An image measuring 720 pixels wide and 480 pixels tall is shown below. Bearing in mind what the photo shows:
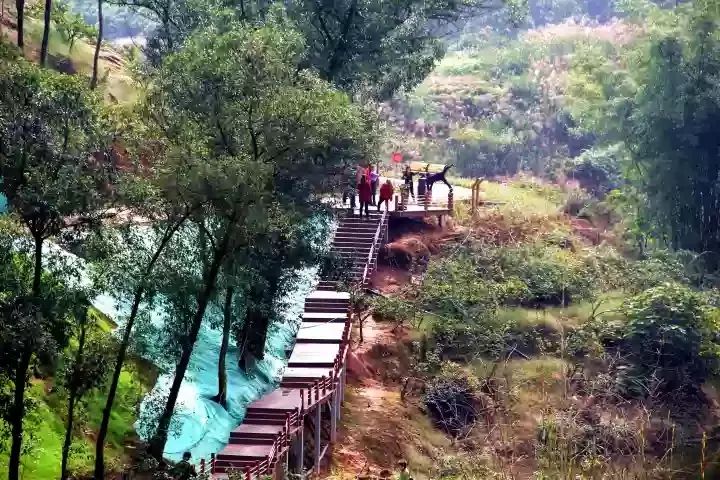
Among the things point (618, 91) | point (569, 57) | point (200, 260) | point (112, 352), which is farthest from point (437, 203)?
point (569, 57)

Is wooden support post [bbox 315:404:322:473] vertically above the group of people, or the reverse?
the group of people

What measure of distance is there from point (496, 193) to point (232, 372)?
17803 mm

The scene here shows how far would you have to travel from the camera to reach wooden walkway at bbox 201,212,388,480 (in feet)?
59.7

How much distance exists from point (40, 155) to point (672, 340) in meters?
18.7

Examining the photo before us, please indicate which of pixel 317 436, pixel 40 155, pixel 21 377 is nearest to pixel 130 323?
pixel 21 377

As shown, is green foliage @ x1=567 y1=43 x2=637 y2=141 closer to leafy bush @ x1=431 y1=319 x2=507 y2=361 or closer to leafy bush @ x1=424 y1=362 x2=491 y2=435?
leafy bush @ x1=431 y1=319 x2=507 y2=361

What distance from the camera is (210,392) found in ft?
72.8

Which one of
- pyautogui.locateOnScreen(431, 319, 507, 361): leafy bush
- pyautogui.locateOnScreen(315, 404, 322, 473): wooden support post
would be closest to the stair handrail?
pyautogui.locateOnScreen(431, 319, 507, 361): leafy bush

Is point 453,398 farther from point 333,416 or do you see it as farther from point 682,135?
point 682,135

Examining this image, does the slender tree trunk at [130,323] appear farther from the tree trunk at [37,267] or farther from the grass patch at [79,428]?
the tree trunk at [37,267]

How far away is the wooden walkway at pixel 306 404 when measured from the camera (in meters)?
18.2

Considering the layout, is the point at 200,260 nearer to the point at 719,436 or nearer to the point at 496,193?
the point at 719,436

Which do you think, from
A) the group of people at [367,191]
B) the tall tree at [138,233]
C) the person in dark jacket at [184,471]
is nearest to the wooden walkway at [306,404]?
the person in dark jacket at [184,471]

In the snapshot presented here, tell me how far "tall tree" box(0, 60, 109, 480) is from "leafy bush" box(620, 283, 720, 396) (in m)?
17.4
